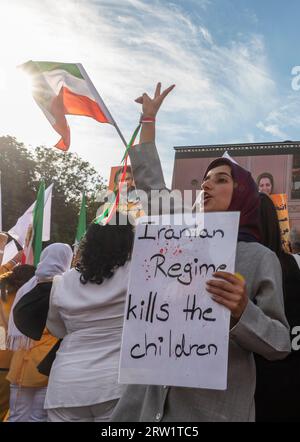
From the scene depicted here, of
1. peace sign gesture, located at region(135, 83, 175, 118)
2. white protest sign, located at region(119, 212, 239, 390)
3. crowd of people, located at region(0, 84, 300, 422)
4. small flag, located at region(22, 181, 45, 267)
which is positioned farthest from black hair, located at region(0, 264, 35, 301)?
white protest sign, located at region(119, 212, 239, 390)

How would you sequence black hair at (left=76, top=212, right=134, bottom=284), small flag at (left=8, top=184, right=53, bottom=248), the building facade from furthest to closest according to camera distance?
the building facade < small flag at (left=8, top=184, right=53, bottom=248) < black hair at (left=76, top=212, right=134, bottom=284)

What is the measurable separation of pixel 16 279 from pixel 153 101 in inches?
133

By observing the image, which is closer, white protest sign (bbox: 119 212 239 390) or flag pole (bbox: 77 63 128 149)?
white protest sign (bbox: 119 212 239 390)

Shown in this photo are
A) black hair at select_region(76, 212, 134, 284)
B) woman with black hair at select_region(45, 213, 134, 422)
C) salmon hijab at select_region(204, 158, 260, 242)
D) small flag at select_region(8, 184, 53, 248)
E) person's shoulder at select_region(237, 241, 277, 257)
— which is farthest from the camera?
small flag at select_region(8, 184, 53, 248)

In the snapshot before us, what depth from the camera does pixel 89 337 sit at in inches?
110

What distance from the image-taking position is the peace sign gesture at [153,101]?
8.46ft

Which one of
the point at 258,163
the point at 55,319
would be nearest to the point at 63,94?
the point at 55,319

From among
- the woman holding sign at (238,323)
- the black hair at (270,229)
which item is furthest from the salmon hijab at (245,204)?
the black hair at (270,229)

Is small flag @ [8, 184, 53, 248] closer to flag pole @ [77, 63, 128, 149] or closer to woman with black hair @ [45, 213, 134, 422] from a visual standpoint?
flag pole @ [77, 63, 128, 149]

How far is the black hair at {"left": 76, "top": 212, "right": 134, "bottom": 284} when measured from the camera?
2.81 metres

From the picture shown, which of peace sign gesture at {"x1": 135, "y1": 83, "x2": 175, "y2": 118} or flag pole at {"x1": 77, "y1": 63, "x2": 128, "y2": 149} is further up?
flag pole at {"x1": 77, "y1": 63, "x2": 128, "y2": 149}

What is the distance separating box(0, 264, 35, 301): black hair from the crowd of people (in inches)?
68.3
